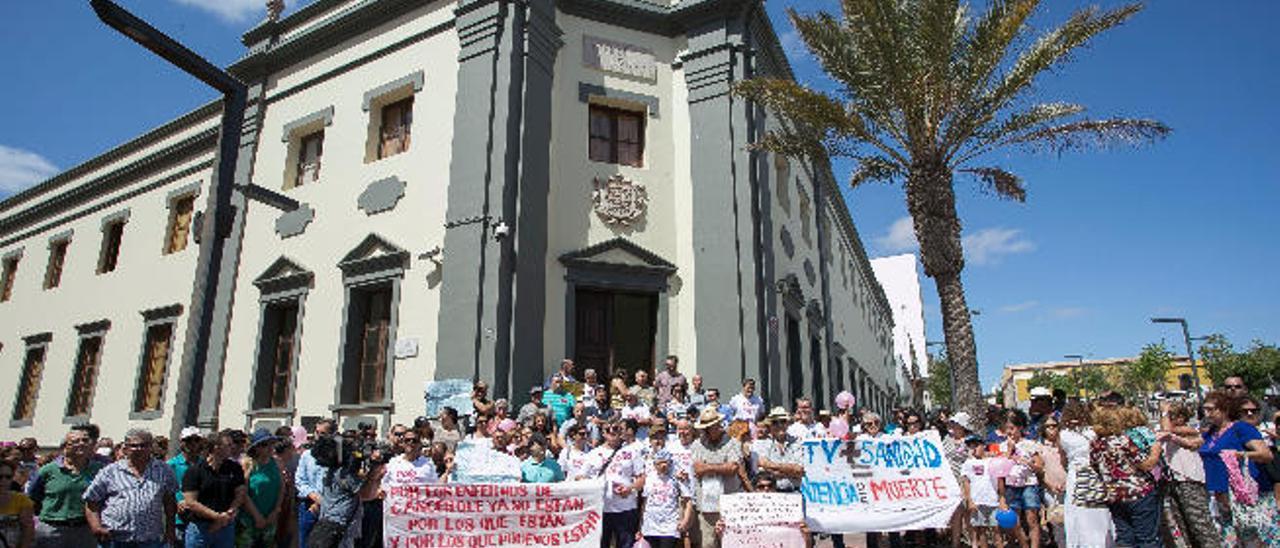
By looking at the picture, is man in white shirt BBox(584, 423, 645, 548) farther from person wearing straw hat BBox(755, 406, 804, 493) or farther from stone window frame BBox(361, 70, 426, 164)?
stone window frame BBox(361, 70, 426, 164)

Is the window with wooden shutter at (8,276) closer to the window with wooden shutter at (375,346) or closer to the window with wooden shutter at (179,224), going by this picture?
the window with wooden shutter at (179,224)

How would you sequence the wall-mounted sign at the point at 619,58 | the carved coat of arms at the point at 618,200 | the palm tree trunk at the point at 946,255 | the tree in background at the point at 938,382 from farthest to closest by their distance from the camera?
the tree in background at the point at 938,382
the wall-mounted sign at the point at 619,58
the carved coat of arms at the point at 618,200
the palm tree trunk at the point at 946,255

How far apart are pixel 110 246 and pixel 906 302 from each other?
46.1 m

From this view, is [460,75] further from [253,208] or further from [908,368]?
[908,368]

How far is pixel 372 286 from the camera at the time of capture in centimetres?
1415

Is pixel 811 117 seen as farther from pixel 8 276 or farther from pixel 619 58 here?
pixel 8 276

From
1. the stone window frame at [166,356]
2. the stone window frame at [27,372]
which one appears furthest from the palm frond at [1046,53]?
the stone window frame at [27,372]

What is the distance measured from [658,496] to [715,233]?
706cm

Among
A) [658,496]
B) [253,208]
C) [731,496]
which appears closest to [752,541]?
[731,496]

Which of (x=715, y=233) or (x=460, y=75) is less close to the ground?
(x=460, y=75)

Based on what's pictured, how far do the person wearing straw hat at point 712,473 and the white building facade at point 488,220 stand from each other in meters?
5.12

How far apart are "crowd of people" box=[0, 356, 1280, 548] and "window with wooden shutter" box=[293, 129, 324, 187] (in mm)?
8156

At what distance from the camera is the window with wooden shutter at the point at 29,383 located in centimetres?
2117

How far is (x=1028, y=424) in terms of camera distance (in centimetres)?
952
